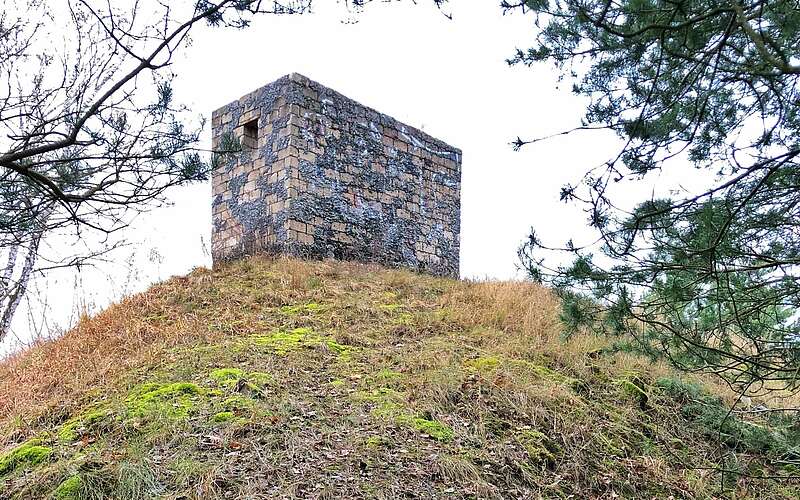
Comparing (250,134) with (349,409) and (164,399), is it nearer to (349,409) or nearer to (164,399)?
(164,399)

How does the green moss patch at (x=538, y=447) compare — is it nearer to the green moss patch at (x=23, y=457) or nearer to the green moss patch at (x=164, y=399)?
the green moss patch at (x=164, y=399)

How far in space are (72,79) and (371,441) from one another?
2.95 metres

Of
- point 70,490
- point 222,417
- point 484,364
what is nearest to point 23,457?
point 70,490

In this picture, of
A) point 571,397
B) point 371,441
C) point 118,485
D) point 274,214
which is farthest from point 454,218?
point 118,485

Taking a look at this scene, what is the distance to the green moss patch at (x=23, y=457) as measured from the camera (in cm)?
405

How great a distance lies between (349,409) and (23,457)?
2.09m

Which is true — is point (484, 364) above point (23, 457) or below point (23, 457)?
above

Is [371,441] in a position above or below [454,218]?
below

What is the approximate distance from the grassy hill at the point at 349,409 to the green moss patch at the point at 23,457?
1 centimetres

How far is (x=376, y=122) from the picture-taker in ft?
33.1

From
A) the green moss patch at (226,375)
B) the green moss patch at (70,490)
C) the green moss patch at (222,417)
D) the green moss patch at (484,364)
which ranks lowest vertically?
the green moss patch at (70,490)

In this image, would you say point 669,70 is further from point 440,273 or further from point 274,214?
point 440,273

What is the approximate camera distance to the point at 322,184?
361 inches

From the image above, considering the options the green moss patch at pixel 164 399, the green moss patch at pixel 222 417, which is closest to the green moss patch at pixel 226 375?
the green moss patch at pixel 164 399
